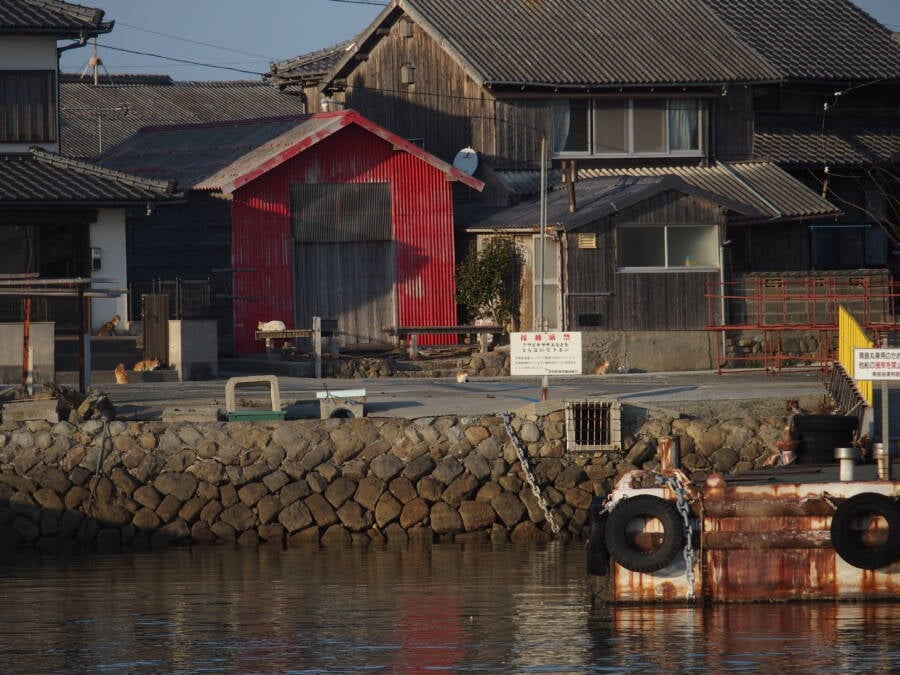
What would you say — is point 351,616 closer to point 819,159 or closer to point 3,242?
point 3,242

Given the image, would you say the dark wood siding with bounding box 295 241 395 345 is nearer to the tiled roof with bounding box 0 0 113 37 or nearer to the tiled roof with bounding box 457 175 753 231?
the tiled roof with bounding box 457 175 753 231

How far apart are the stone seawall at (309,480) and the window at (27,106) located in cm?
1033

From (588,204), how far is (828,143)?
9.32 metres

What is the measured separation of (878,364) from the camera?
54.9 feet

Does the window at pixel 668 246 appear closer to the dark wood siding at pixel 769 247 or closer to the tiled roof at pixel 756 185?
the tiled roof at pixel 756 185

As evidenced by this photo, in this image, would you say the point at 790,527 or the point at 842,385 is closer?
the point at 790,527

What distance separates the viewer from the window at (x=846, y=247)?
4016cm

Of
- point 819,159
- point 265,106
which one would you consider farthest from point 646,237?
point 265,106

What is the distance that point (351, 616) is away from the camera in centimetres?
1673

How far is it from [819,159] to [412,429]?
65.4ft

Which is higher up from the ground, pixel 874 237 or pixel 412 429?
pixel 874 237

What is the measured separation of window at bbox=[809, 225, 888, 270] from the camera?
40.2 meters

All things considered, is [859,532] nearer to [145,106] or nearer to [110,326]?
[110,326]

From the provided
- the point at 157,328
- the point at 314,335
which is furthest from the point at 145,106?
the point at 157,328
